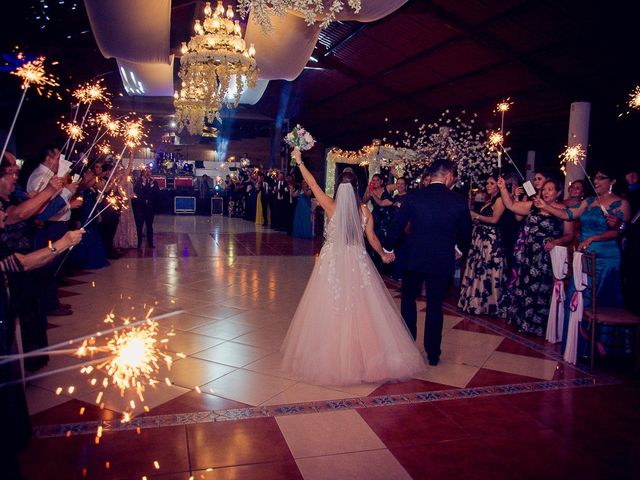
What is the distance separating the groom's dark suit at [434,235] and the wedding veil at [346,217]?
33 centimetres

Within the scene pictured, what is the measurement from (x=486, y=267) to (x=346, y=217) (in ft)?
7.78

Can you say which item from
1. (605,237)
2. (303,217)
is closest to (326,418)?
(605,237)

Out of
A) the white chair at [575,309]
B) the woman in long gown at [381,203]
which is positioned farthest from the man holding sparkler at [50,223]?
the white chair at [575,309]

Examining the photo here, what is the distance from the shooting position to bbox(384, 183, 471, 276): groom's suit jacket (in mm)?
3619

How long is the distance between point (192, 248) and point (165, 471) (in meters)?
7.77

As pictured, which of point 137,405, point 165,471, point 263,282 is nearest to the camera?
point 165,471

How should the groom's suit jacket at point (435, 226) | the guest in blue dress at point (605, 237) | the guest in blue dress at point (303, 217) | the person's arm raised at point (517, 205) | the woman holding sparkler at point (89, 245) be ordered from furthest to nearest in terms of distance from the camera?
the guest in blue dress at point (303, 217)
the woman holding sparkler at point (89, 245)
the person's arm raised at point (517, 205)
the guest in blue dress at point (605, 237)
the groom's suit jacket at point (435, 226)

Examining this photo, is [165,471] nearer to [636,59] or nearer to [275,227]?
[636,59]

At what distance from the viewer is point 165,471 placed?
2238mm

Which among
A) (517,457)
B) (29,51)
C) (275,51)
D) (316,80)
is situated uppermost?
(316,80)

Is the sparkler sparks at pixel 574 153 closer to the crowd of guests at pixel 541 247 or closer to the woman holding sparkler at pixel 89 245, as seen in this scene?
the crowd of guests at pixel 541 247

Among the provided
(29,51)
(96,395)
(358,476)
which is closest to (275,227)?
(29,51)

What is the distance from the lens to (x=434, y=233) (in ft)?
11.9

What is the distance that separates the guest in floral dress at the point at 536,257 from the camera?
4590mm
